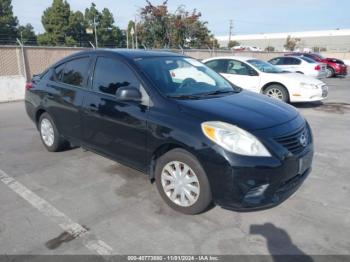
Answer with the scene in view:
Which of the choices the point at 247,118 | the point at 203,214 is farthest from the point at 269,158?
the point at 203,214

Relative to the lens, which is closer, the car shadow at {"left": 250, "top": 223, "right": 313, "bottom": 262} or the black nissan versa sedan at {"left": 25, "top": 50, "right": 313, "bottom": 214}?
the car shadow at {"left": 250, "top": 223, "right": 313, "bottom": 262}

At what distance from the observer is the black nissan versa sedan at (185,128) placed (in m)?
3.03

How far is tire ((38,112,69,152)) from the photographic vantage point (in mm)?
5166

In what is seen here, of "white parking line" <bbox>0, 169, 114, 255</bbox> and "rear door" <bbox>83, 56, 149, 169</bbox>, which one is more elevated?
"rear door" <bbox>83, 56, 149, 169</bbox>

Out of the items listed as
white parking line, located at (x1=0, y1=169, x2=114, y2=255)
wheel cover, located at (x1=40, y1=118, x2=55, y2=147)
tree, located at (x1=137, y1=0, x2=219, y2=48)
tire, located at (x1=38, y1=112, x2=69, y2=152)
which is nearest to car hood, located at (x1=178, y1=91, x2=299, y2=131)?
white parking line, located at (x1=0, y1=169, x2=114, y2=255)

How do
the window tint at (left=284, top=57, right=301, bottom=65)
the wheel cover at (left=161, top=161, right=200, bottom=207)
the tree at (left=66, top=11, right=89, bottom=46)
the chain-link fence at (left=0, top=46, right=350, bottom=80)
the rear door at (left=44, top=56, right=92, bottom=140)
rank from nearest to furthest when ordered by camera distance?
the wheel cover at (left=161, top=161, right=200, bottom=207)
the rear door at (left=44, top=56, right=92, bottom=140)
the chain-link fence at (left=0, top=46, right=350, bottom=80)
the window tint at (left=284, top=57, right=301, bottom=65)
the tree at (left=66, top=11, right=89, bottom=46)

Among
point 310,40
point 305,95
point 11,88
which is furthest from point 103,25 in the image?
point 310,40

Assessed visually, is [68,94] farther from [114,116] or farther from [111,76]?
[114,116]

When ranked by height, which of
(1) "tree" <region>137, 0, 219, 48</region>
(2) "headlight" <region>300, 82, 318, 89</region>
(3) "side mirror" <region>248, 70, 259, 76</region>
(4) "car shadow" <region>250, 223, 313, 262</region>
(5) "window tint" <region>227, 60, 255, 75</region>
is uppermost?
(1) "tree" <region>137, 0, 219, 48</region>

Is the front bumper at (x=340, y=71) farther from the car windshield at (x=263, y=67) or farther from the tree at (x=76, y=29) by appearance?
the tree at (x=76, y=29)

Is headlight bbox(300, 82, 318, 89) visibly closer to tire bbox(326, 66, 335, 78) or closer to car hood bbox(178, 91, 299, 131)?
car hood bbox(178, 91, 299, 131)

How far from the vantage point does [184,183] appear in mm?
3342

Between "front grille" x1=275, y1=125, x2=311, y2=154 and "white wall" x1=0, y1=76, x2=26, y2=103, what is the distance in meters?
11.1

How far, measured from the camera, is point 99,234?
3080mm
